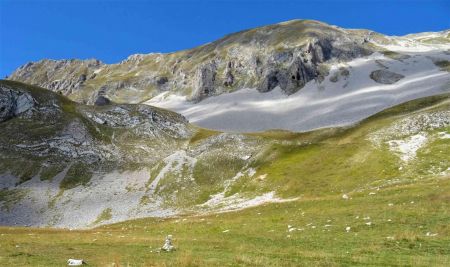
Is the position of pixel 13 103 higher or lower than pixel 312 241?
higher

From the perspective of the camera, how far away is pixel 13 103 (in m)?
137

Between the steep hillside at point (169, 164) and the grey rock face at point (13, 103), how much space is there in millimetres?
869

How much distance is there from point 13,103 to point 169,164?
6147cm

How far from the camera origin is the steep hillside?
82.4 metres

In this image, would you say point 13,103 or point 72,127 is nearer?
point 72,127

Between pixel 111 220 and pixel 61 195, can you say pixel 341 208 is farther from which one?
pixel 61 195

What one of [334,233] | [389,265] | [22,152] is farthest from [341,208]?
[22,152]

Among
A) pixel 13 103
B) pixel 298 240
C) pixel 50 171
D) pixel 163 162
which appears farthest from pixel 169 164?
pixel 298 240

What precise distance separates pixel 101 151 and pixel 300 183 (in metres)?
60.7

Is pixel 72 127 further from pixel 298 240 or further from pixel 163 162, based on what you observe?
pixel 298 240

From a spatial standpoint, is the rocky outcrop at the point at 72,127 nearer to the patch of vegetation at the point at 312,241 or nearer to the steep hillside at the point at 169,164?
the steep hillside at the point at 169,164

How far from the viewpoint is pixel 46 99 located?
144 metres

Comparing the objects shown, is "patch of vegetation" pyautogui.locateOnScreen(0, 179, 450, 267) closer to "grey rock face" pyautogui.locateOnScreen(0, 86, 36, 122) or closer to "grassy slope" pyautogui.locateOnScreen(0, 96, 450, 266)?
"grassy slope" pyautogui.locateOnScreen(0, 96, 450, 266)

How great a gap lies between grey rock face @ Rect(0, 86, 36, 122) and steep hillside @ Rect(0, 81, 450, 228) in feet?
2.85
